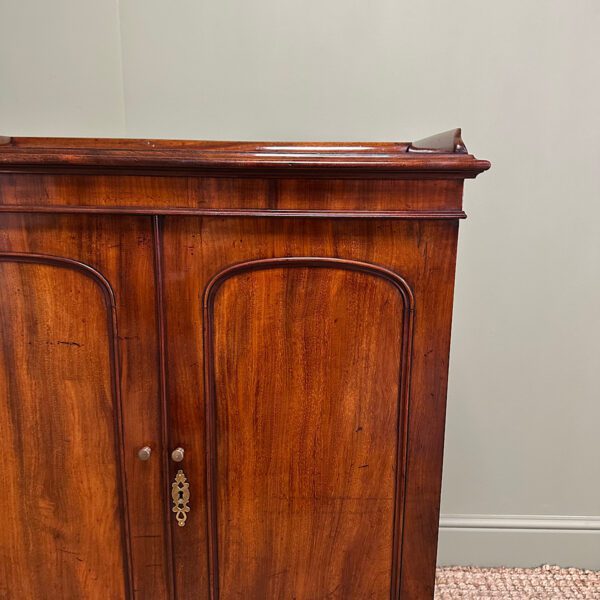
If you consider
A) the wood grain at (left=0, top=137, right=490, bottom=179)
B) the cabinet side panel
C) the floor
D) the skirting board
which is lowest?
the floor

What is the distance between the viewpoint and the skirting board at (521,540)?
1.29 meters

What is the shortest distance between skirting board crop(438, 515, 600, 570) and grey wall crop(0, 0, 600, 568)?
0.40 metres

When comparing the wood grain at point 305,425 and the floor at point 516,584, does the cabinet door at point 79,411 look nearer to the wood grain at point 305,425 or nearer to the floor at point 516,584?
the wood grain at point 305,425

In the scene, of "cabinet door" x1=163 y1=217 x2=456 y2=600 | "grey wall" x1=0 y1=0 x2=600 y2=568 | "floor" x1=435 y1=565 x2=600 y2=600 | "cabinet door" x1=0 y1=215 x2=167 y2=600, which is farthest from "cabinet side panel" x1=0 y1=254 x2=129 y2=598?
"floor" x1=435 y1=565 x2=600 y2=600

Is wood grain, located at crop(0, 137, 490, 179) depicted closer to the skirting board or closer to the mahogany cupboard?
the mahogany cupboard

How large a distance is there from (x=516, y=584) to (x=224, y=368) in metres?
1.04

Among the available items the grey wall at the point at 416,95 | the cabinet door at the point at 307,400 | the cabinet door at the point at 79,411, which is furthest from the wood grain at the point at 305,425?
the grey wall at the point at 416,95

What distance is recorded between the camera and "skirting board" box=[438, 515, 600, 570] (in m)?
1.29

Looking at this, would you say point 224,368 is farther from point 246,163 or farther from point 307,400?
point 246,163

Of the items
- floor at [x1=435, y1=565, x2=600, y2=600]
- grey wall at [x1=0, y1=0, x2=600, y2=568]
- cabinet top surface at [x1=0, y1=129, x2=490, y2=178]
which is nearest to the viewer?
cabinet top surface at [x1=0, y1=129, x2=490, y2=178]

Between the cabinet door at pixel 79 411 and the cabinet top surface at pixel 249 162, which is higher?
the cabinet top surface at pixel 249 162

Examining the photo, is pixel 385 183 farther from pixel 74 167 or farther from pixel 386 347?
pixel 74 167

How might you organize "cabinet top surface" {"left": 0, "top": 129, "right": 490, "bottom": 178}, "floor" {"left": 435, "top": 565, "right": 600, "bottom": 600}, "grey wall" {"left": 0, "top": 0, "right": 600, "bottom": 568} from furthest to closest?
"floor" {"left": 435, "top": 565, "right": 600, "bottom": 600}
"grey wall" {"left": 0, "top": 0, "right": 600, "bottom": 568}
"cabinet top surface" {"left": 0, "top": 129, "right": 490, "bottom": 178}

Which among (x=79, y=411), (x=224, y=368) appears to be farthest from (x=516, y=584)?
(x=79, y=411)
